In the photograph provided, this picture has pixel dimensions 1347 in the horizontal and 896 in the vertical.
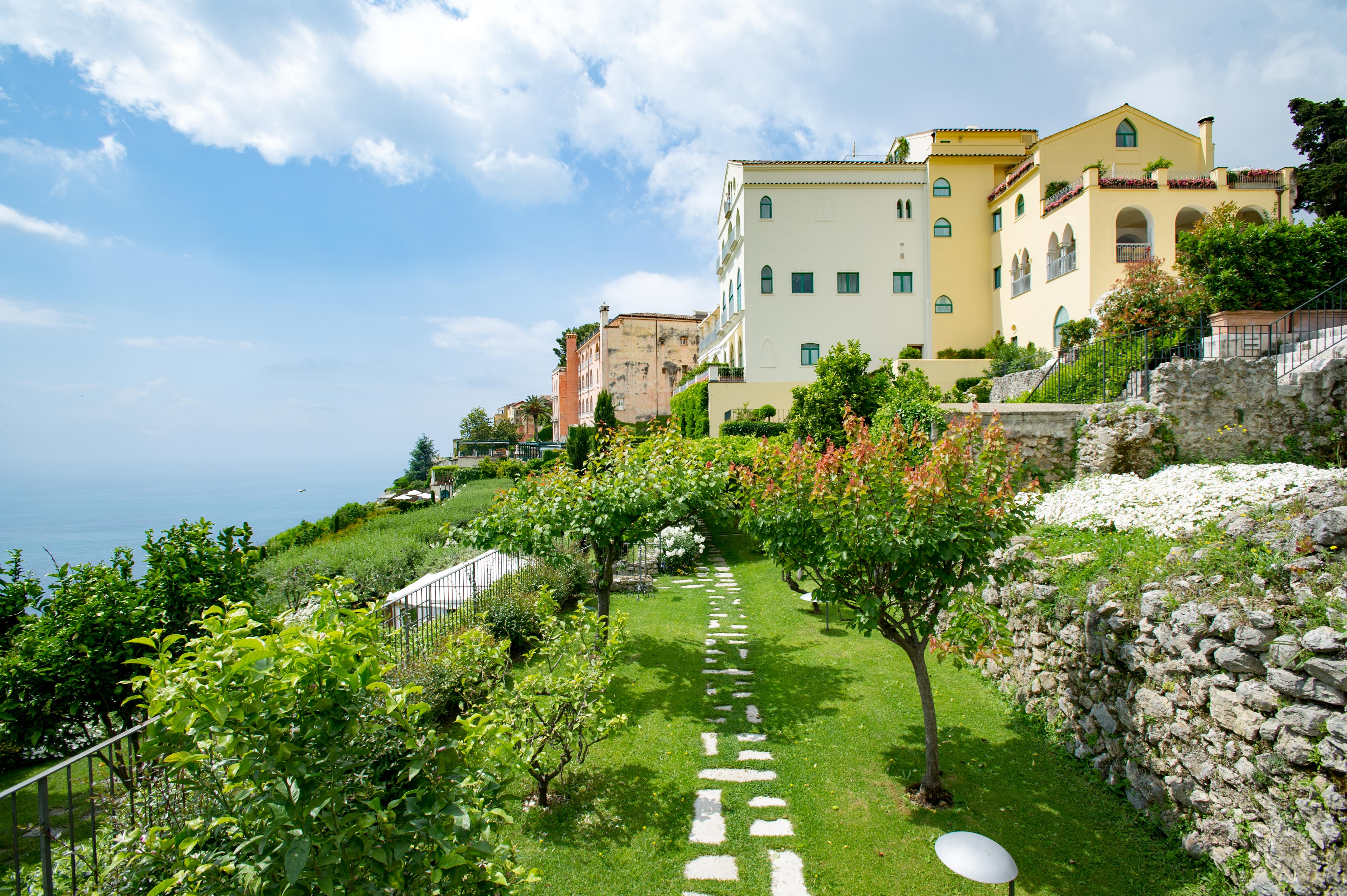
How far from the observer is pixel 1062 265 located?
2325 cm

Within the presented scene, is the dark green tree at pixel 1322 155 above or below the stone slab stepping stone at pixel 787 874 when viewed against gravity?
above

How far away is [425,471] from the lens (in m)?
62.5

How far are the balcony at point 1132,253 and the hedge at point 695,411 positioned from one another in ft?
53.5

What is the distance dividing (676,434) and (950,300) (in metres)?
23.8

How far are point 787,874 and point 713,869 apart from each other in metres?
0.63

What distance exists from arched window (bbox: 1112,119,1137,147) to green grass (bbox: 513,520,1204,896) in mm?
27064

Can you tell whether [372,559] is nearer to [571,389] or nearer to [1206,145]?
[1206,145]

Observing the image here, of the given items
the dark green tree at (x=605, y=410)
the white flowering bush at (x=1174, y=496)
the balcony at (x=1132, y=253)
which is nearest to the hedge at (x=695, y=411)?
the dark green tree at (x=605, y=410)

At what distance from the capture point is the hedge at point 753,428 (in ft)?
78.0

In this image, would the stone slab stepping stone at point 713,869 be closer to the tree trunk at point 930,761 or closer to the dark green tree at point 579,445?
the tree trunk at point 930,761

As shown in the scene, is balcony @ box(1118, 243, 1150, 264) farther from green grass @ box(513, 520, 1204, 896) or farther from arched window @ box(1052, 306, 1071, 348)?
green grass @ box(513, 520, 1204, 896)

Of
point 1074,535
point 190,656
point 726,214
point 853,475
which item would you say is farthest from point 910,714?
point 726,214

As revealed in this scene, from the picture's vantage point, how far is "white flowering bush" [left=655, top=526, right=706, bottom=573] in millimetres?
16422

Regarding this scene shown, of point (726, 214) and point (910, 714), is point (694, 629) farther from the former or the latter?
point (726, 214)
